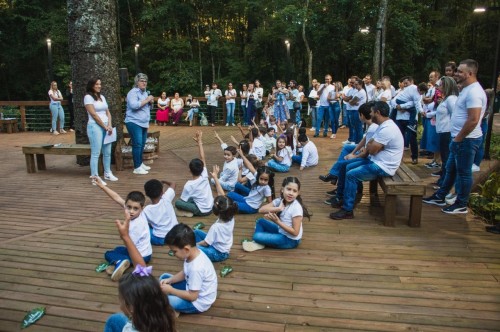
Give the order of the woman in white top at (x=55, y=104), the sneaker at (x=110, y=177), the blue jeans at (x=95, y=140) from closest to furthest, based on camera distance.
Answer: the blue jeans at (x=95, y=140) < the sneaker at (x=110, y=177) < the woman in white top at (x=55, y=104)

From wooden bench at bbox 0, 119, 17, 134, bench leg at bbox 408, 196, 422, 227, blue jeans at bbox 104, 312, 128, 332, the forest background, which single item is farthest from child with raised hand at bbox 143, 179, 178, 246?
the forest background

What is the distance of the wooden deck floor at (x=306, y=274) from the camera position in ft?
8.60

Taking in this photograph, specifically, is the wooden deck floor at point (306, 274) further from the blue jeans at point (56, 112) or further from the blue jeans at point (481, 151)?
the blue jeans at point (56, 112)

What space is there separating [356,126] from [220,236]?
560 centimetres

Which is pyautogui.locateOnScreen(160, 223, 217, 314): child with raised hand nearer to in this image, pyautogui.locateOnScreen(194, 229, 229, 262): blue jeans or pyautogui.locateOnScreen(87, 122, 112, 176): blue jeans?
pyautogui.locateOnScreen(194, 229, 229, 262): blue jeans

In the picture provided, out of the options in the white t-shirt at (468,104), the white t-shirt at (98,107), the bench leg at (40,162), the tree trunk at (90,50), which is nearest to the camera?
the white t-shirt at (468,104)

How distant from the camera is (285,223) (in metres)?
3.71

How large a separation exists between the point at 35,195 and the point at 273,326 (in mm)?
4465

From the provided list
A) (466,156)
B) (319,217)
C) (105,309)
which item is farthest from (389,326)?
(466,156)

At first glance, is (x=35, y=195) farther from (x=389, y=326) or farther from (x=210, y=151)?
(x=389, y=326)

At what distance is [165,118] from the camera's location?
46.0ft

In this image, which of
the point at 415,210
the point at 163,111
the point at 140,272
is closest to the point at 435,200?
the point at 415,210

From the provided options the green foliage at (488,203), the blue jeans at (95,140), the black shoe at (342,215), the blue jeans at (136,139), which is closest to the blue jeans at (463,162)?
the green foliage at (488,203)

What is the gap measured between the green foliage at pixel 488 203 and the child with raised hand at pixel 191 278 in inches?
125
